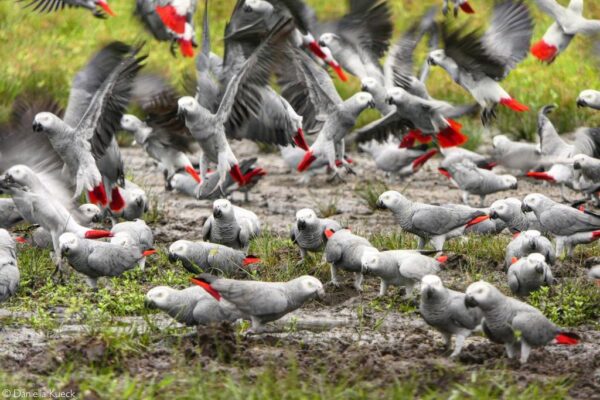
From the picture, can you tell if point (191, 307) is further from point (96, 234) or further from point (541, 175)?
point (541, 175)

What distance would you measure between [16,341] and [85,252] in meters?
0.92

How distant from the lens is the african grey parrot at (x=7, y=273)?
6109 millimetres

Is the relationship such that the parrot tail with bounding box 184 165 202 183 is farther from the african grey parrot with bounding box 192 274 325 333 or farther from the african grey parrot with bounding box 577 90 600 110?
the african grey parrot with bounding box 192 274 325 333

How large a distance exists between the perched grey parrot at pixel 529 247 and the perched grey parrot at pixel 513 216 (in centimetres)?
61

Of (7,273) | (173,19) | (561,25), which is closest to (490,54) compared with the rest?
(561,25)

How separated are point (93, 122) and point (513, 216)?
10.2ft

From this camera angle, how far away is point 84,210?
309 inches

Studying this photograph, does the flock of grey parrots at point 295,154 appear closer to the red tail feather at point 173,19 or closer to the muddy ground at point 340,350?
the red tail feather at point 173,19

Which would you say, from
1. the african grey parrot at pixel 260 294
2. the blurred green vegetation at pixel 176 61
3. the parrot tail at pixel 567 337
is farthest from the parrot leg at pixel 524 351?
the blurred green vegetation at pixel 176 61

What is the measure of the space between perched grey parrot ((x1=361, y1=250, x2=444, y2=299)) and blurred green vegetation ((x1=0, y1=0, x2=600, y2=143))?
158 inches

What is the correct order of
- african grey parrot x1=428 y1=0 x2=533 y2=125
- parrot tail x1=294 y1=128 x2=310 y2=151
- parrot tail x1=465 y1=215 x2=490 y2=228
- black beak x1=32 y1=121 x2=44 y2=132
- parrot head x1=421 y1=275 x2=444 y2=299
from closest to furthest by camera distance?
parrot head x1=421 y1=275 x2=444 y2=299, parrot tail x1=465 y1=215 x2=490 y2=228, black beak x1=32 y1=121 x2=44 y2=132, african grey parrot x1=428 y1=0 x2=533 y2=125, parrot tail x1=294 y1=128 x2=310 y2=151

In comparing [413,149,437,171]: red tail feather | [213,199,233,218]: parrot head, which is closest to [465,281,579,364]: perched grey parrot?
[213,199,233,218]: parrot head

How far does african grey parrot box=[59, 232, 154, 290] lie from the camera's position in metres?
6.59

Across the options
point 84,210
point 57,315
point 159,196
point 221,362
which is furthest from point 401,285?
point 159,196
